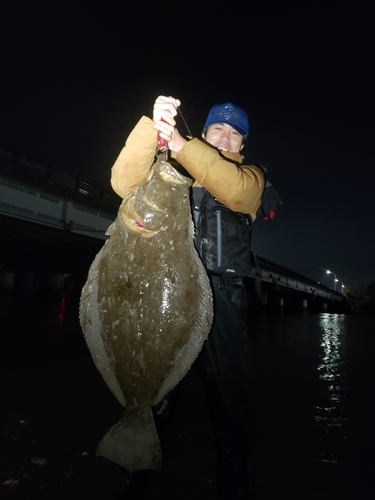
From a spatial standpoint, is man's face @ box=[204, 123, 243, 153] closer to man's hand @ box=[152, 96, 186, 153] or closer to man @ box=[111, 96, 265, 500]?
man @ box=[111, 96, 265, 500]

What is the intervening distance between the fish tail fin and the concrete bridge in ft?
36.1

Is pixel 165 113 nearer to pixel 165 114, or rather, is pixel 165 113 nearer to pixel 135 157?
pixel 165 114

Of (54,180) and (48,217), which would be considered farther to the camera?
(54,180)

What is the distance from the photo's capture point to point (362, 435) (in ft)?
11.3

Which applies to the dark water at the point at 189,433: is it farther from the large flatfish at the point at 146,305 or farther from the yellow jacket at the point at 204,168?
the yellow jacket at the point at 204,168

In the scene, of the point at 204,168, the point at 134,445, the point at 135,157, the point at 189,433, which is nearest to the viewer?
the point at 134,445

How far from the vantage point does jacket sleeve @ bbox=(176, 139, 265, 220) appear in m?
2.16

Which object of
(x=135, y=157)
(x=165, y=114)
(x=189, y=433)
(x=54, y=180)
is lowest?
(x=189, y=433)

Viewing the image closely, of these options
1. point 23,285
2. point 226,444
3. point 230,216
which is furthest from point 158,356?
point 23,285

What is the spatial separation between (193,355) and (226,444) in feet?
2.22

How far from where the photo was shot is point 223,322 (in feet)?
7.34

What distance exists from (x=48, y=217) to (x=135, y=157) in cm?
1126

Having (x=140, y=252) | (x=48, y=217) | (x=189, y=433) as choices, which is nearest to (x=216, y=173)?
(x=140, y=252)

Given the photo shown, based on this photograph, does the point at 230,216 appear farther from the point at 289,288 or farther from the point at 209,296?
the point at 289,288
